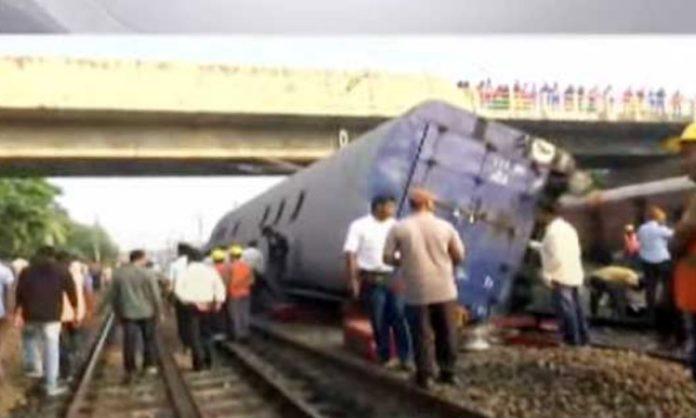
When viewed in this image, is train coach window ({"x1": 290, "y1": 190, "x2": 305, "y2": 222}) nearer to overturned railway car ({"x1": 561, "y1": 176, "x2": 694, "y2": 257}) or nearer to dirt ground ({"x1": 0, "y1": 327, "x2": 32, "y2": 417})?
overturned railway car ({"x1": 561, "y1": 176, "x2": 694, "y2": 257})

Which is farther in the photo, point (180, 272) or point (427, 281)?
point (180, 272)

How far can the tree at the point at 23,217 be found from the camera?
5419 centimetres

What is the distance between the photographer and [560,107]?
34.4 meters

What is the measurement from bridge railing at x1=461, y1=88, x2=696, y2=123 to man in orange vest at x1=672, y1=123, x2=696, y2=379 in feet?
97.2

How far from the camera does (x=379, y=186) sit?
532 inches

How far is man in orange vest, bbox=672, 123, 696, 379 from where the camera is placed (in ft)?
13.3

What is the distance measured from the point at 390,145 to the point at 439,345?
4.98m

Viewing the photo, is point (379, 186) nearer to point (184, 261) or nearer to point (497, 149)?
point (497, 149)

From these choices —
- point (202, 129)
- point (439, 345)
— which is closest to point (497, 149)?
point (439, 345)

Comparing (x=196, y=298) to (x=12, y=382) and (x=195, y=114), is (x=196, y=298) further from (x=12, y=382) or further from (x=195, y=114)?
(x=195, y=114)

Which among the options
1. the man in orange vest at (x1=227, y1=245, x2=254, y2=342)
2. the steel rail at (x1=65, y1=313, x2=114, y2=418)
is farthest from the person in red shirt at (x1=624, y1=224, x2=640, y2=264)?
the steel rail at (x1=65, y1=313, x2=114, y2=418)

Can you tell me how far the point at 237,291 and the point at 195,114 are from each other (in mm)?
15565

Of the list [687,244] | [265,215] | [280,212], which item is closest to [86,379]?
[280,212]

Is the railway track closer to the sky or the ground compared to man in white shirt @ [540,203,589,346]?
closer to the ground
